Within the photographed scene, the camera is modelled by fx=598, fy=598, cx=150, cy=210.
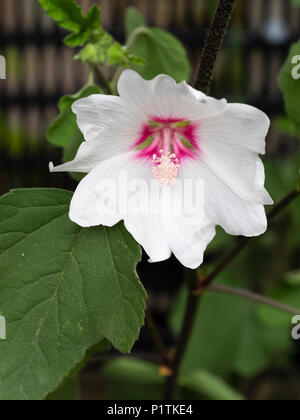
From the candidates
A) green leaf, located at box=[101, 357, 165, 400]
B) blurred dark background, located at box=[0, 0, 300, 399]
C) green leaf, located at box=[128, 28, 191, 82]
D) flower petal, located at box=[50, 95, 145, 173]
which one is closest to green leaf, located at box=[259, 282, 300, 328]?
green leaf, located at box=[101, 357, 165, 400]

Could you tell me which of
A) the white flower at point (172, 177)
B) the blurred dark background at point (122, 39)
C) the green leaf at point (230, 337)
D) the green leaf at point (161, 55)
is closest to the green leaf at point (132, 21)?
the green leaf at point (161, 55)

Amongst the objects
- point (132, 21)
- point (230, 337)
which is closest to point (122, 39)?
point (230, 337)

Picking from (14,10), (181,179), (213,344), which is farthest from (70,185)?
(181,179)

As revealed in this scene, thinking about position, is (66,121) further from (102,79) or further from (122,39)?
(122,39)

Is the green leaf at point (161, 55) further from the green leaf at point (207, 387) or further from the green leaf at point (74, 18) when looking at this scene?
the green leaf at point (207, 387)

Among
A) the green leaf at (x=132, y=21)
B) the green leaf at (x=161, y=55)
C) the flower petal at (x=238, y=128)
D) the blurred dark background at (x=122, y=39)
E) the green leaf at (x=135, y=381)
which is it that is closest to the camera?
the flower petal at (x=238, y=128)
